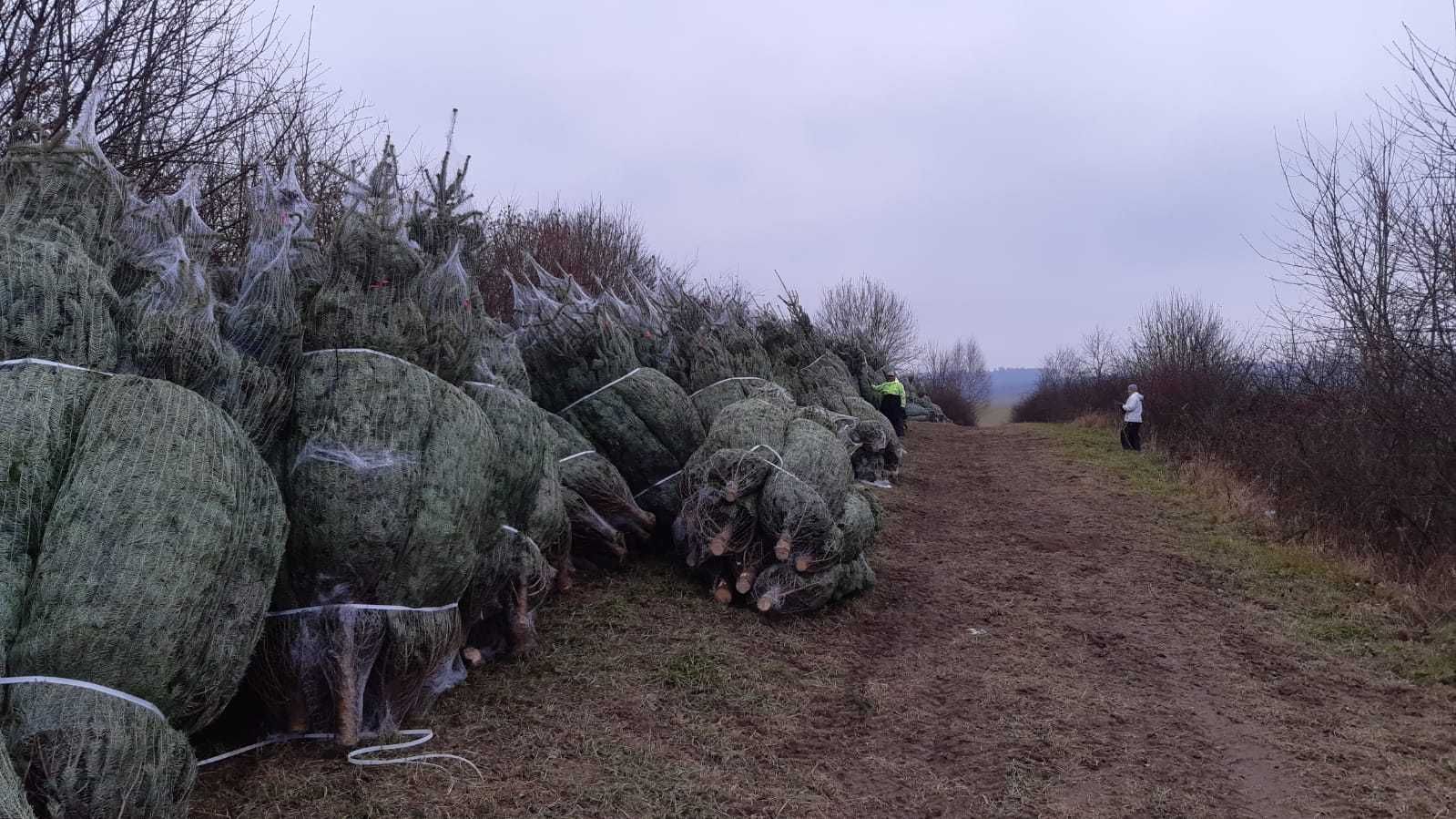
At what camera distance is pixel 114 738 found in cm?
252

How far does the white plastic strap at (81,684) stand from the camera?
2.42 meters

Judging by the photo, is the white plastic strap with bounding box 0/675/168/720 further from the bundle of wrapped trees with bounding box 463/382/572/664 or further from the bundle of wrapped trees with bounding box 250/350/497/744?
the bundle of wrapped trees with bounding box 463/382/572/664

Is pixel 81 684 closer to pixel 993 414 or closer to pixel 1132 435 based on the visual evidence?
pixel 1132 435

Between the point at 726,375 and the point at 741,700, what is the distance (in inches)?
171

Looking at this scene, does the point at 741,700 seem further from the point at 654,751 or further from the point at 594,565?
the point at 594,565

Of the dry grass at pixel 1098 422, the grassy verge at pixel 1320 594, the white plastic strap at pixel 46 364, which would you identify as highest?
the dry grass at pixel 1098 422

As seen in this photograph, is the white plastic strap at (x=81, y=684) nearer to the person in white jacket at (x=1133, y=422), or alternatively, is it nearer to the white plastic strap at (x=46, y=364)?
the white plastic strap at (x=46, y=364)

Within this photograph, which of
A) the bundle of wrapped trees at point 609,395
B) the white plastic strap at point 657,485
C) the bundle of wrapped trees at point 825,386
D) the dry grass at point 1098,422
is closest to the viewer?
the bundle of wrapped trees at point 609,395

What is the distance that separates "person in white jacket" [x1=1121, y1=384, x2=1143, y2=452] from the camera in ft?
61.4

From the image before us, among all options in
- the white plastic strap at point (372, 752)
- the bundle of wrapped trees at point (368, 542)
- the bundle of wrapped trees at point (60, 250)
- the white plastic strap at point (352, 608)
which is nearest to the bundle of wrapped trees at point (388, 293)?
the bundle of wrapped trees at point (368, 542)

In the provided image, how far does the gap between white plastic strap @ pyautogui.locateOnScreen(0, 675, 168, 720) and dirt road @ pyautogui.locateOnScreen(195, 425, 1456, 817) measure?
605 mm

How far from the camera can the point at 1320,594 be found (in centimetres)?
709

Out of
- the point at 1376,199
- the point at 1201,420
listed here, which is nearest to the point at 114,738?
the point at 1376,199

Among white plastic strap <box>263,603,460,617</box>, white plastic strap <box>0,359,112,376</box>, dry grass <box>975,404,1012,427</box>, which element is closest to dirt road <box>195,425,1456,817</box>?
white plastic strap <box>263,603,460,617</box>
